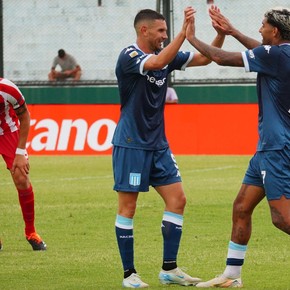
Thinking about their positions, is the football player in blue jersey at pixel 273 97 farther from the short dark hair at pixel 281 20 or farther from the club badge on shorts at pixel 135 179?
the club badge on shorts at pixel 135 179

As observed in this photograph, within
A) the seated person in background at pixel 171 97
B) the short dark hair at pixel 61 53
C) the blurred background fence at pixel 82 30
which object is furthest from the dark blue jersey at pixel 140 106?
the short dark hair at pixel 61 53

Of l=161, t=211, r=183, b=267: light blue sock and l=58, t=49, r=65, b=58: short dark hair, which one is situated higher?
l=161, t=211, r=183, b=267: light blue sock

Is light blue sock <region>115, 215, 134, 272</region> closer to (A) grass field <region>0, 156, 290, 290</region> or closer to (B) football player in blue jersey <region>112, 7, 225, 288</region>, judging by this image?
(B) football player in blue jersey <region>112, 7, 225, 288</region>

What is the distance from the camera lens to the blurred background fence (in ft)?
97.8

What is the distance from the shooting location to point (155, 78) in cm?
904

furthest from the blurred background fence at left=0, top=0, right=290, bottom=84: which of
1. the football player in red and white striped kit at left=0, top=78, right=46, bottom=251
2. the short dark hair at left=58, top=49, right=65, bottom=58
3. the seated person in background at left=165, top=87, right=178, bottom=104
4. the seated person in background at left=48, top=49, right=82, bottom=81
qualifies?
the football player in red and white striped kit at left=0, top=78, right=46, bottom=251

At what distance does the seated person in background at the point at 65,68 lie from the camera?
29.2 metres

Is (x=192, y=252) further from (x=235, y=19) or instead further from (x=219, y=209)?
(x=235, y=19)

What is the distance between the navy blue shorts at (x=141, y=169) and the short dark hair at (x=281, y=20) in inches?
61.7

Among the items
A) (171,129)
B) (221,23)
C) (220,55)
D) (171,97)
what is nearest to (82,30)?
(171,97)

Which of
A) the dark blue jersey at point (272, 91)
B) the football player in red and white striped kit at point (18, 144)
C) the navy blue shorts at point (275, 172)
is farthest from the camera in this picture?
the football player in red and white striped kit at point (18, 144)

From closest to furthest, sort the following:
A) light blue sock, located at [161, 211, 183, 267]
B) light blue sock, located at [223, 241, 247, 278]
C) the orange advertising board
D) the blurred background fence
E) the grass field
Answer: light blue sock, located at [223, 241, 247, 278] → light blue sock, located at [161, 211, 183, 267] → the grass field → the orange advertising board → the blurred background fence

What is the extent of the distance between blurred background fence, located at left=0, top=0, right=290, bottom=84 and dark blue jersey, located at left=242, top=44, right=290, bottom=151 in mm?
20858

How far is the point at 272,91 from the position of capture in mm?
8297
